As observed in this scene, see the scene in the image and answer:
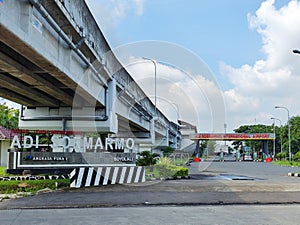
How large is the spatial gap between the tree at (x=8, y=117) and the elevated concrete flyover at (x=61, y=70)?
29.1 metres

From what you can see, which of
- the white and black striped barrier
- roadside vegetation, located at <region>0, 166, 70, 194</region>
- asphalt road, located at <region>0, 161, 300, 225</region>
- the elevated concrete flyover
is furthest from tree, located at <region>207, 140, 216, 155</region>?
asphalt road, located at <region>0, 161, 300, 225</region>

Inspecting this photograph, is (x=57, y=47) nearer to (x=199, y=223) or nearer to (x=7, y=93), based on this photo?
(x=7, y=93)

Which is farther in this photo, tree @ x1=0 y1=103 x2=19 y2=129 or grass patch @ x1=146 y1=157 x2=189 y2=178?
tree @ x1=0 y1=103 x2=19 y2=129

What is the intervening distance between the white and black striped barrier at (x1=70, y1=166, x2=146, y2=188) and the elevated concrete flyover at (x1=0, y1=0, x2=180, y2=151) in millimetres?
3834

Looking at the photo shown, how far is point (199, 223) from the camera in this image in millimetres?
8328

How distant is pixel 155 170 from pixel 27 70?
1235cm

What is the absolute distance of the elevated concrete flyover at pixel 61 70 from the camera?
10495 mm

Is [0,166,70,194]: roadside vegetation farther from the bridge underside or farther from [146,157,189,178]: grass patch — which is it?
[146,157,189,178]: grass patch

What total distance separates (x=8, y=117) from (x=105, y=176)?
134 ft

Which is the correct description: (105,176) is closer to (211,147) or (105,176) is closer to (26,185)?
(26,185)

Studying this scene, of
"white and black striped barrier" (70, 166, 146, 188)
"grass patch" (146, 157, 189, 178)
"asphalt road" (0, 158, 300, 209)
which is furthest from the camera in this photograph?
"grass patch" (146, 157, 189, 178)

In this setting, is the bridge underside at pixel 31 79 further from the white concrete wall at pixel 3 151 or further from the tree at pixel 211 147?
the tree at pixel 211 147

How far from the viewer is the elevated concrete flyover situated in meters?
10.5

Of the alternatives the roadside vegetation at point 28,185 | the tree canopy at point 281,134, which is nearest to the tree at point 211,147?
the tree canopy at point 281,134
